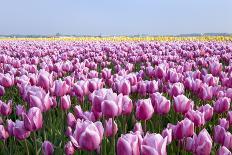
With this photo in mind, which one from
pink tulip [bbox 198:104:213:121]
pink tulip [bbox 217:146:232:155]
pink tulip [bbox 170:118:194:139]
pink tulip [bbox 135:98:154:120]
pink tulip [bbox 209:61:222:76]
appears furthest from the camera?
pink tulip [bbox 209:61:222:76]

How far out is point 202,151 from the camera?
2717 millimetres

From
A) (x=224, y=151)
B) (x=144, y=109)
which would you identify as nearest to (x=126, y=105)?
(x=144, y=109)

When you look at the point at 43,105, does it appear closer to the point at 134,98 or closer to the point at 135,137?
the point at 135,137

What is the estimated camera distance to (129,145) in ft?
7.46

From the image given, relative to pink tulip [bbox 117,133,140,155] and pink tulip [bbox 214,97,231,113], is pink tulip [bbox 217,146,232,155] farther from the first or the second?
pink tulip [bbox 214,97,231,113]

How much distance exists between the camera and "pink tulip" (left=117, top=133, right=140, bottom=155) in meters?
2.26

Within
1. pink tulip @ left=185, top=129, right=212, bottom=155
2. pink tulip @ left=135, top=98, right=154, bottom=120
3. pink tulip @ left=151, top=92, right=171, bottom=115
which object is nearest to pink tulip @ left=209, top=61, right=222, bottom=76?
pink tulip @ left=151, top=92, right=171, bottom=115

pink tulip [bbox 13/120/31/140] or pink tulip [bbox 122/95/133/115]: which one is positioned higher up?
pink tulip [bbox 122/95/133/115]

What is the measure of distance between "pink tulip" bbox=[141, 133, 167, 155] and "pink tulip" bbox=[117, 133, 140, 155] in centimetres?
4

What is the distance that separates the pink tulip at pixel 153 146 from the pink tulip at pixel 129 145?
1.7 inches

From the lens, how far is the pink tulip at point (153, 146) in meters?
2.20

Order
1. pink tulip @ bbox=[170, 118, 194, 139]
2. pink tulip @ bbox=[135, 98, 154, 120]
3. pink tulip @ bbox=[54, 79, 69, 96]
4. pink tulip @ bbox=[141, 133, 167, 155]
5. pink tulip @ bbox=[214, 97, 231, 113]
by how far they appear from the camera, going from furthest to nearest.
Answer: pink tulip @ bbox=[54, 79, 69, 96] → pink tulip @ bbox=[214, 97, 231, 113] → pink tulip @ bbox=[135, 98, 154, 120] → pink tulip @ bbox=[170, 118, 194, 139] → pink tulip @ bbox=[141, 133, 167, 155]

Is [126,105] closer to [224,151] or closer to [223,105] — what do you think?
[223,105]

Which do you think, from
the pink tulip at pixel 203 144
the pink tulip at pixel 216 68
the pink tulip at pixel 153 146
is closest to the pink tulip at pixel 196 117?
the pink tulip at pixel 203 144
